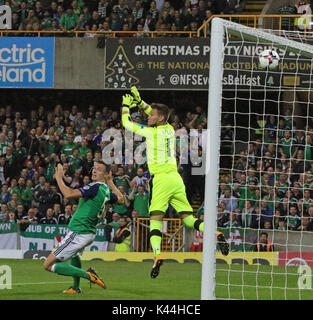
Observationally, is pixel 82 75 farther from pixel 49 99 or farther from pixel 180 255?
pixel 180 255

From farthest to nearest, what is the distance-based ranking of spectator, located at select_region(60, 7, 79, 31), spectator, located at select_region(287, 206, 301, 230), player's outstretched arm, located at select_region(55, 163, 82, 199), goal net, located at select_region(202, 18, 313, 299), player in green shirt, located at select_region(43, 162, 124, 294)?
1. spectator, located at select_region(60, 7, 79, 31)
2. spectator, located at select_region(287, 206, 301, 230)
3. player in green shirt, located at select_region(43, 162, 124, 294)
4. player's outstretched arm, located at select_region(55, 163, 82, 199)
5. goal net, located at select_region(202, 18, 313, 299)

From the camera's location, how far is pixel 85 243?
1159 centimetres

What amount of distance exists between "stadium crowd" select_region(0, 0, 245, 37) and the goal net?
1.70 m

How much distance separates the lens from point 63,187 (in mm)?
10758

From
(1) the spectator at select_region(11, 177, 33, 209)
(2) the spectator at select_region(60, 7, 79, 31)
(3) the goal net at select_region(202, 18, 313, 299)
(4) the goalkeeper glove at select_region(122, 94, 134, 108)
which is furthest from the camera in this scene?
(2) the spectator at select_region(60, 7, 79, 31)

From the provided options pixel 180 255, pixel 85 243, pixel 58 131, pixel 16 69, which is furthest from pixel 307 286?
pixel 16 69

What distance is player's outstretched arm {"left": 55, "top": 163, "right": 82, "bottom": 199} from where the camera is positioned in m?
10.7

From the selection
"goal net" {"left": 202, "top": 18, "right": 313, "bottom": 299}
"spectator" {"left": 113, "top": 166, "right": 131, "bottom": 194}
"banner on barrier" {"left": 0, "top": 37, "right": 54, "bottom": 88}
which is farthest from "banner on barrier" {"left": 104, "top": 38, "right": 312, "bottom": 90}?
"spectator" {"left": 113, "top": 166, "right": 131, "bottom": 194}

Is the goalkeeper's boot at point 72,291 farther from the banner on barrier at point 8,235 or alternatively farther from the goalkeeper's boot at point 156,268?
the banner on barrier at point 8,235

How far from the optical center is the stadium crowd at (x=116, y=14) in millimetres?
24578

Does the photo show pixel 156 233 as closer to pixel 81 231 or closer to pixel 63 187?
pixel 81 231

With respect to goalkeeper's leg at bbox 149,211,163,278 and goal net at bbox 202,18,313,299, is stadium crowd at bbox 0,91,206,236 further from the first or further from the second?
goalkeeper's leg at bbox 149,211,163,278

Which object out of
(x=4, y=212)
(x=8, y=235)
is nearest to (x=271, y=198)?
(x=8, y=235)

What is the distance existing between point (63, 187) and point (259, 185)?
24.4 feet
